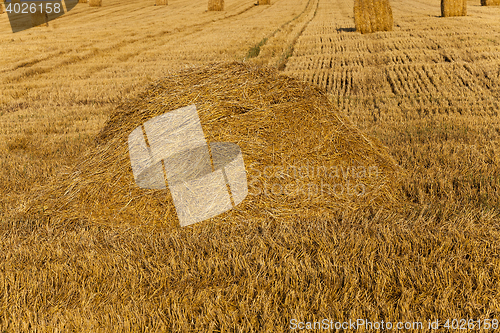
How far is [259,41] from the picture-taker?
667 inches

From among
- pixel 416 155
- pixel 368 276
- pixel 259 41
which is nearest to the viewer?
pixel 368 276

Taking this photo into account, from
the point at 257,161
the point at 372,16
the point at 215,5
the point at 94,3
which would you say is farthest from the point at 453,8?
the point at 94,3

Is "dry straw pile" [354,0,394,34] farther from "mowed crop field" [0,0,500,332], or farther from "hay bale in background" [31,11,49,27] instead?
"hay bale in background" [31,11,49,27]

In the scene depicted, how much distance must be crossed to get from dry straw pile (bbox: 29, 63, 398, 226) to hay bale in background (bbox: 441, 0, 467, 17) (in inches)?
749

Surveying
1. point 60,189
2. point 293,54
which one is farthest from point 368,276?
point 293,54

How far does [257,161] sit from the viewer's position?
4121 millimetres

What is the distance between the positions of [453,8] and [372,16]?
17.4 feet

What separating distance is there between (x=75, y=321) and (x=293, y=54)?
1280cm

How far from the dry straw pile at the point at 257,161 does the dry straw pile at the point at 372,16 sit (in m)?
14.8

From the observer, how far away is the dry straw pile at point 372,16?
17594 millimetres

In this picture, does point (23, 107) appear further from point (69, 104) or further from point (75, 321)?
point (75, 321)

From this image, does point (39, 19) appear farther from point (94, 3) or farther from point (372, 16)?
point (372, 16)

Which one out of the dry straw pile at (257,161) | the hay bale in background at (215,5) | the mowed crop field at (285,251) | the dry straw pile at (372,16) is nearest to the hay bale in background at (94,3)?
the hay bale in background at (215,5)

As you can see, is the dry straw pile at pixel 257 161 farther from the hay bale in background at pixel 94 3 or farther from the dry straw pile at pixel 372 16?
the hay bale in background at pixel 94 3
